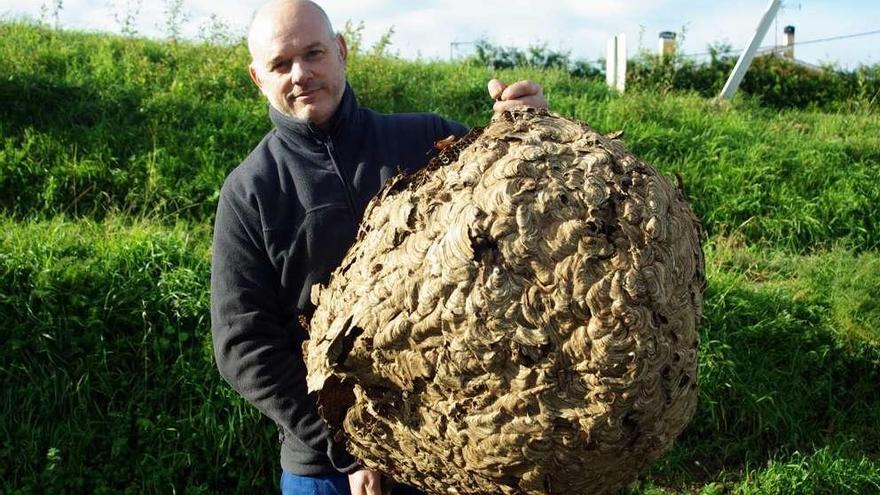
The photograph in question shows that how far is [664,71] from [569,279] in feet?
33.1

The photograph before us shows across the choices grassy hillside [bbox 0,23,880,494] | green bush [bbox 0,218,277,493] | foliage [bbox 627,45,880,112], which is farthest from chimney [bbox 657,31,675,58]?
green bush [bbox 0,218,277,493]

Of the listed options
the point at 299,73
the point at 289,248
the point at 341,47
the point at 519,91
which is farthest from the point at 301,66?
the point at 519,91

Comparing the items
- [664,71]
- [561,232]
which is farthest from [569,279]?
[664,71]

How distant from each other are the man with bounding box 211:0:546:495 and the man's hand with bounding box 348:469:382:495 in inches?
1.0

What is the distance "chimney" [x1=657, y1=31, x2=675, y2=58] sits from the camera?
39.5 ft

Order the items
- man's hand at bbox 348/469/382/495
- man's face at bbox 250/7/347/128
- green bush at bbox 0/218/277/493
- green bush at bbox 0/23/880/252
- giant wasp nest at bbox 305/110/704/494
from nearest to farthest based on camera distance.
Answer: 1. giant wasp nest at bbox 305/110/704/494
2. man's hand at bbox 348/469/382/495
3. man's face at bbox 250/7/347/128
4. green bush at bbox 0/218/277/493
5. green bush at bbox 0/23/880/252

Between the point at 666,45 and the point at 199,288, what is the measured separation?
8.40 metres

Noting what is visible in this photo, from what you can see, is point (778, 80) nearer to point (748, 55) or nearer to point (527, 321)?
point (748, 55)

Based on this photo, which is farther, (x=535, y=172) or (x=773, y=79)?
(x=773, y=79)

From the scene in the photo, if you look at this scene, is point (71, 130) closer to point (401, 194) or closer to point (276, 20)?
point (276, 20)

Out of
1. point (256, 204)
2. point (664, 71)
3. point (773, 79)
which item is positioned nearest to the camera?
point (256, 204)

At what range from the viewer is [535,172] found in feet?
7.31

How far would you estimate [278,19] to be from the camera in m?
2.90

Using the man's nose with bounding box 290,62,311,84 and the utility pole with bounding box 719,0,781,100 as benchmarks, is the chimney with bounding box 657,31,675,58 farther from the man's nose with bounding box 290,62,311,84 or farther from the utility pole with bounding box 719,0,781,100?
the man's nose with bounding box 290,62,311,84
